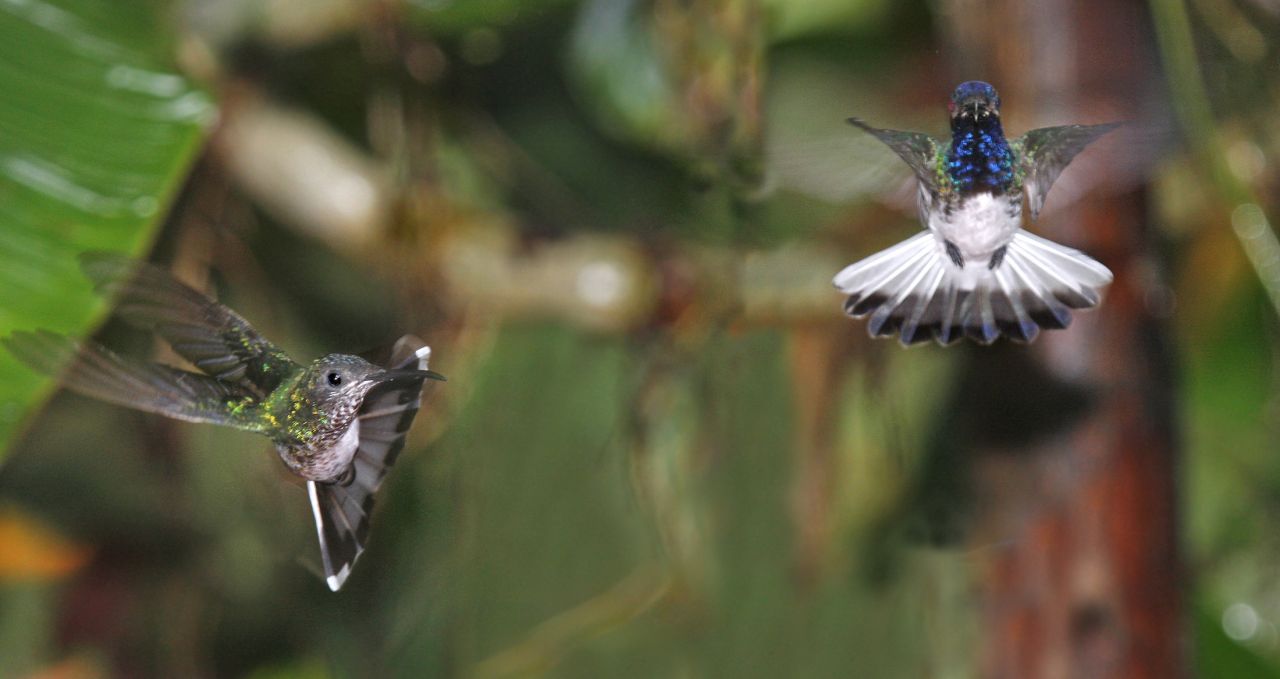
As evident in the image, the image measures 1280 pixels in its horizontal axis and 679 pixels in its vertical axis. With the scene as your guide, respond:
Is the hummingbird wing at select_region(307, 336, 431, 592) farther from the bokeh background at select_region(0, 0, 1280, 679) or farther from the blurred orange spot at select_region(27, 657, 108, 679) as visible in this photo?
the blurred orange spot at select_region(27, 657, 108, 679)

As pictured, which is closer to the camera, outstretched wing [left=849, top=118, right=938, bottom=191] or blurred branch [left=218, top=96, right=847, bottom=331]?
outstretched wing [left=849, top=118, right=938, bottom=191]

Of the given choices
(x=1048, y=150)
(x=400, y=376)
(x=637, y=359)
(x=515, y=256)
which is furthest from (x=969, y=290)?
(x=637, y=359)

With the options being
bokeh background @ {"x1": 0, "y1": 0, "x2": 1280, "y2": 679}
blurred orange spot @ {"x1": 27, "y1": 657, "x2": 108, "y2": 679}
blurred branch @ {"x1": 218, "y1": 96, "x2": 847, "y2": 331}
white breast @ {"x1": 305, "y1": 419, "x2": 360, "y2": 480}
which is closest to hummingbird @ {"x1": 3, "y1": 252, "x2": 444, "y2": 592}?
white breast @ {"x1": 305, "y1": 419, "x2": 360, "y2": 480}

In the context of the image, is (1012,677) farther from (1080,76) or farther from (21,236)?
(21,236)

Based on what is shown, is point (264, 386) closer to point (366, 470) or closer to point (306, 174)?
point (366, 470)

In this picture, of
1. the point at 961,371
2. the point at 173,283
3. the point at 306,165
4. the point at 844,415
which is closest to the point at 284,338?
the point at 306,165

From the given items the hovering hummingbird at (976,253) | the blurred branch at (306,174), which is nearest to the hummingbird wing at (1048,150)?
the hovering hummingbird at (976,253)

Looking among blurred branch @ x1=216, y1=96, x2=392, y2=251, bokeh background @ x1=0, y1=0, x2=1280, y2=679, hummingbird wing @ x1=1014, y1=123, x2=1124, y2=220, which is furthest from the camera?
blurred branch @ x1=216, y1=96, x2=392, y2=251
